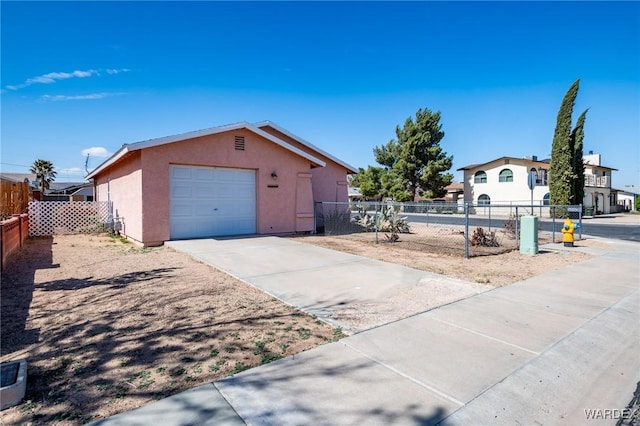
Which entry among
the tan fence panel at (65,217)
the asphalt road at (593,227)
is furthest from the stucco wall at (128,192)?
the asphalt road at (593,227)

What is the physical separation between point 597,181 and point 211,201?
43.4m

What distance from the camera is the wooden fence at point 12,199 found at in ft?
32.3

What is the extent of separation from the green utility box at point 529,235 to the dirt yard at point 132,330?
2.30 metres

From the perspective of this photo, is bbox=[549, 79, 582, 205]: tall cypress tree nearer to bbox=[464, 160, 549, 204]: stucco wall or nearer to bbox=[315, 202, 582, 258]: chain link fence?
bbox=[464, 160, 549, 204]: stucco wall

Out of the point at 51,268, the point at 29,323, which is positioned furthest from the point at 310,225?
the point at 29,323

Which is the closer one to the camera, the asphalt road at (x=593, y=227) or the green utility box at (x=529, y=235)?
the green utility box at (x=529, y=235)

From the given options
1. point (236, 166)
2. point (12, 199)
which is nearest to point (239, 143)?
point (236, 166)

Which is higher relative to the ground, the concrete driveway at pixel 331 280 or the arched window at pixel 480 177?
the arched window at pixel 480 177

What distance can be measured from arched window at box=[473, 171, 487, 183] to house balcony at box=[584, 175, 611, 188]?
9.38 meters

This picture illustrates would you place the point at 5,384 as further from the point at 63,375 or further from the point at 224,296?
the point at 224,296

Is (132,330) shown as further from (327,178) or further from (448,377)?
(327,178)

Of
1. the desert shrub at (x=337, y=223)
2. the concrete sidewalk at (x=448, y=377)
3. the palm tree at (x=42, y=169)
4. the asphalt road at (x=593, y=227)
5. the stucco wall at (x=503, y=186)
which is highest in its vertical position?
the palm tree at (x=42, y=169)

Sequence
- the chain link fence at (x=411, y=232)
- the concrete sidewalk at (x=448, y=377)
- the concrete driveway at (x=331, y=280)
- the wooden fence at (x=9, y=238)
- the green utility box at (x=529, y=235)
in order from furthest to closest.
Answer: the chain link fence at (x=411, y=232)
the green utility box at (x=529, y=235)
the wooden fence at (x=9, y=238)
the concrete driveway at (x=331, y=280)
the concrete sidewalk at (x=448, y=377)

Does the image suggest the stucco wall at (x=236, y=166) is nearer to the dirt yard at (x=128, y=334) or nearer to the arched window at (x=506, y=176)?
the dirt yard at (x=128, y=334)
